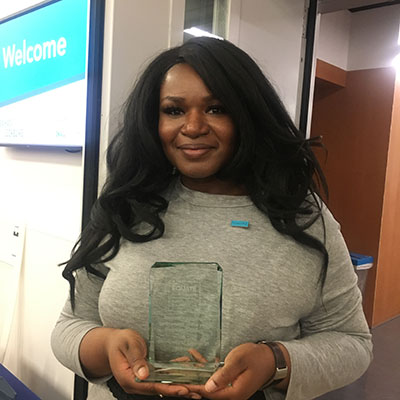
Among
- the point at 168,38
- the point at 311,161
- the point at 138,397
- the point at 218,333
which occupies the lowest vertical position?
the point at 138,397

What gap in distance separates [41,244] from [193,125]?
114 cm

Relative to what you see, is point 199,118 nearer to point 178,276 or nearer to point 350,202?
point 178,276

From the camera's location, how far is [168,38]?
1.43m

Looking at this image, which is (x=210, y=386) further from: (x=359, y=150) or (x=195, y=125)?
(x=359, y=150)

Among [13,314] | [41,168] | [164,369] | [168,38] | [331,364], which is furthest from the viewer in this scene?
[13,314]

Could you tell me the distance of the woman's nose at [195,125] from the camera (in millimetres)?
834

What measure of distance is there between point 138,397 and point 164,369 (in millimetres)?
135

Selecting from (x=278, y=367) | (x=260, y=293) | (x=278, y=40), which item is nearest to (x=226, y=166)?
(x=260, y=293)

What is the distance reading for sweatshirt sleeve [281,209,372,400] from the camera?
0.81m

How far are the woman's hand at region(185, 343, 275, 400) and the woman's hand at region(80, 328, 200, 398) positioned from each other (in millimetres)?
45

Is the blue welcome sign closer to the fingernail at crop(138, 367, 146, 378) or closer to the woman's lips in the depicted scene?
the woman's lips

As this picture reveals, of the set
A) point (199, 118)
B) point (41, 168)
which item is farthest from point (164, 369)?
point (41, 168)

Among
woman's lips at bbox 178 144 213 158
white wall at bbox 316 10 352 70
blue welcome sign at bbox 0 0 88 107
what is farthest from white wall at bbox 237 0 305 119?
white wall at bbox 316 10 352 70

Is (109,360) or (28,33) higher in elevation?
(28,33)
